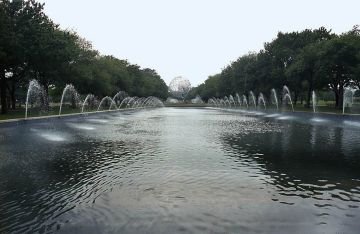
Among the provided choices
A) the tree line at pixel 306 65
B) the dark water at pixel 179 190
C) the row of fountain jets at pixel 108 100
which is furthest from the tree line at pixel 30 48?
the tree line at pixel 306 65

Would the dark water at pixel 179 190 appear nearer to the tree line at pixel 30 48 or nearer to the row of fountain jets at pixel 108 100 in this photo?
the tree line at pixel 30 48

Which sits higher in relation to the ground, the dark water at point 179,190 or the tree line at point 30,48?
the tree line at point 30,48

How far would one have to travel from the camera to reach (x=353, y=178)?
9.83 m

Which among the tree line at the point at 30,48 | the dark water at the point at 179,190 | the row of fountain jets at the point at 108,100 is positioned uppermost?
the tree line at the point at 30,48

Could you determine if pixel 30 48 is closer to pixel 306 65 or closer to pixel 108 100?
pixel 306 65

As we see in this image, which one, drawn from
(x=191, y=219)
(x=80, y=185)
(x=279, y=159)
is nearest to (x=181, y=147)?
(x=279, y=159)

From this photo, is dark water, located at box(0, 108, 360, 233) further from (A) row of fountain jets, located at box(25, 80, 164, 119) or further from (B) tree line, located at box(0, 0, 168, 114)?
(A) row of fountain jets, located at box(25, 80, 164, 119)

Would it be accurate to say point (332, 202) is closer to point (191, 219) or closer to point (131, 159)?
point (191, 219)

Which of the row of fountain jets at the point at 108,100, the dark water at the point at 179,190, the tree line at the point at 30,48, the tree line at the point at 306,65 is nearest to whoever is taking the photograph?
the dark water at the point at 179,190

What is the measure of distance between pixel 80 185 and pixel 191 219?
372 cm

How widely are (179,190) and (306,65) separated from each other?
179 feet

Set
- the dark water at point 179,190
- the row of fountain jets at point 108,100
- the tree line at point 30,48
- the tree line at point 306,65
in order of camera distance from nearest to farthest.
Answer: the dark water at point 179,190 < the tree line at point 30,48 < the tree line at point 306,65 < the row of fountain jets at point 108,100

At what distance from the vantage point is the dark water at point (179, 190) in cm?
636

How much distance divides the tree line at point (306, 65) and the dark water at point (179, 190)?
40.6 meters
